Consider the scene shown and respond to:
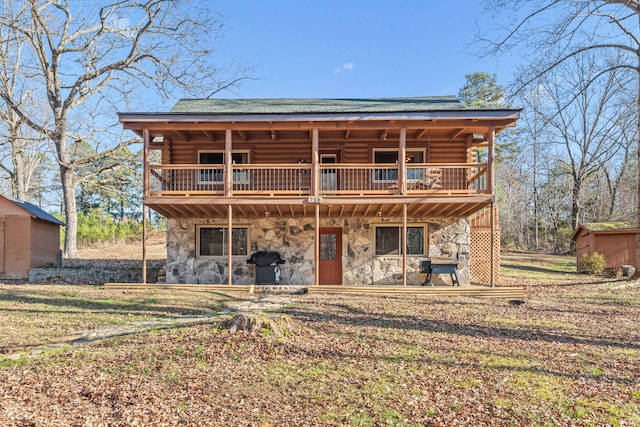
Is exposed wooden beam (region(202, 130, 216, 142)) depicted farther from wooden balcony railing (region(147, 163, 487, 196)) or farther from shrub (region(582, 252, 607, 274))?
shrub (region(582, 252, 607, 274))

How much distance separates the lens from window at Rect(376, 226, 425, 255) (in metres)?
13.8

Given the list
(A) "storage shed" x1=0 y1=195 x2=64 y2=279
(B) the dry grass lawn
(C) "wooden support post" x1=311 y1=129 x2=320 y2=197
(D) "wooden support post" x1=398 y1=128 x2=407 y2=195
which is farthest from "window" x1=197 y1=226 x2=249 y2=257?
(A) "storage shed" x1=0 y1=195 x2=64 y2=279

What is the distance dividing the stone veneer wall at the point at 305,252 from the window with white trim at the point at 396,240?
208 mm

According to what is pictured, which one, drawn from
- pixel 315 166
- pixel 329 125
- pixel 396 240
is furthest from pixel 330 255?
pixel 329 125

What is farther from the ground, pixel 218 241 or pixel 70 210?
pixel 70 210

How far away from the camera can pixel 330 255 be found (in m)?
14.0

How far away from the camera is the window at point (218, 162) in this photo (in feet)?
45.2

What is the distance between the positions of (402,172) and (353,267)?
3683 millimetres

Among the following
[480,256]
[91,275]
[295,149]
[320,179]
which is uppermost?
[295,149]

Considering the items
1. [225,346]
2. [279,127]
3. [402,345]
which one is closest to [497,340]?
[402,345]

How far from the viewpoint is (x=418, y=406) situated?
4.00 m

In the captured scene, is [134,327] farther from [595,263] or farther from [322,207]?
[595,263]

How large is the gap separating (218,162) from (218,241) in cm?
273

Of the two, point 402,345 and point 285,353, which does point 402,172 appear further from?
point 285,353
